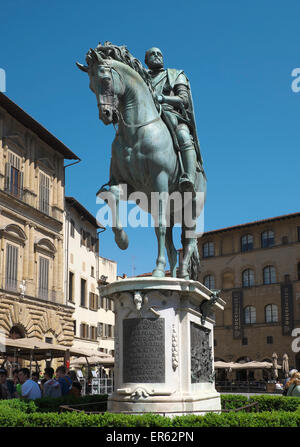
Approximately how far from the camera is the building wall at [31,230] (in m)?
33.6

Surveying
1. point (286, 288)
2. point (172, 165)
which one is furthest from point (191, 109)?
point (286, 288)

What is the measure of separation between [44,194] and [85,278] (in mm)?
9739

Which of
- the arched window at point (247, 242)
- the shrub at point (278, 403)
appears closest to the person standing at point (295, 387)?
the shrub at point (278, 403)

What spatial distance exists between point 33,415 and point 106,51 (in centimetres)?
507

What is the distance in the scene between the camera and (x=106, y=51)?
8562mm

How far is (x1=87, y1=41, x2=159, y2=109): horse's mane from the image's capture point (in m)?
8.54

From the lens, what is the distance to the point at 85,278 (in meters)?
46.1

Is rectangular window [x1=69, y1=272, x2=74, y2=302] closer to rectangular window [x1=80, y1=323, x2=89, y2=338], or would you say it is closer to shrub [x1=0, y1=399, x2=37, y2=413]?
rectangular window [x1=80, y1=323, x2=89, y2=338]

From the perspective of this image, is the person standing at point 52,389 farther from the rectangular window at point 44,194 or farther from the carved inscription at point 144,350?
the rectangular window at point 44,194

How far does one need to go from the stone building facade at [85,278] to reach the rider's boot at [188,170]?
103 feet

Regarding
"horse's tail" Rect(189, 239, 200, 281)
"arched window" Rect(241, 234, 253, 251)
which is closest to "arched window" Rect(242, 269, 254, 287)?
"arched window" Rect(241, 234, 253, 251)

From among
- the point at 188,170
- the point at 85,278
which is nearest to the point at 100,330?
the point at 85,278

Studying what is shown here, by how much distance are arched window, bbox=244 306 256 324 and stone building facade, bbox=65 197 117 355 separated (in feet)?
51.2

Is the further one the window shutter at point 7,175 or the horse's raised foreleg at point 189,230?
the window shutter at point 7,175
